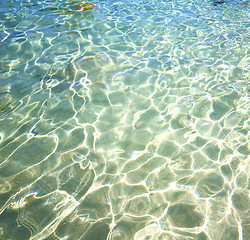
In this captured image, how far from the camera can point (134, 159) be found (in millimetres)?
2781

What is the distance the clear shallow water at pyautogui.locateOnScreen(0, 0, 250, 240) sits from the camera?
2.19 m

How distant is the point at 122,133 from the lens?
311 cm

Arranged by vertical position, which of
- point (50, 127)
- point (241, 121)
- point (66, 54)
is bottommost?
point (241, 121)

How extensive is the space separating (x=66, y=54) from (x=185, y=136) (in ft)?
11.0

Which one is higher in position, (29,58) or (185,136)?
(29,58)

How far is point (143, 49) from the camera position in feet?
16.3

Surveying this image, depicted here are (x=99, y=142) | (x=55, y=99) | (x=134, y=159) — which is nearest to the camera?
(x=134, y=159)

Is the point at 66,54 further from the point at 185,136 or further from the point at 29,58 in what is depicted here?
the point at 185,136

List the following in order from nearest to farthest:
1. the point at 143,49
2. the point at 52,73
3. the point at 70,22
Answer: the point at 52,73 → the point at 143,49 → the point at 70,22

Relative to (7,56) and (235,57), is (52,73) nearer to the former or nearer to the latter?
(7,56)

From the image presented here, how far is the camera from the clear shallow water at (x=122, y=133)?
2193 millimetres

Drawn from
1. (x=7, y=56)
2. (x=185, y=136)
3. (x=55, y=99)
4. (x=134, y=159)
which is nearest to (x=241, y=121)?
(x=185, y=136)

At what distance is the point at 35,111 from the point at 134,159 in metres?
1.89

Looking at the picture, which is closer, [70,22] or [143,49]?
[143,49]
